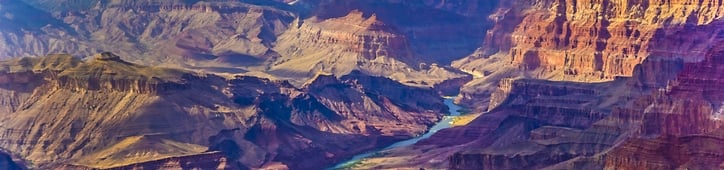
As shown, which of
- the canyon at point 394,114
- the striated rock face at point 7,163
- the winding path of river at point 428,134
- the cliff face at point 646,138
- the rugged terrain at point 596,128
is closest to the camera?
the cliff face at point 646,138

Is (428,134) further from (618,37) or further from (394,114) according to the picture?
(618,37)

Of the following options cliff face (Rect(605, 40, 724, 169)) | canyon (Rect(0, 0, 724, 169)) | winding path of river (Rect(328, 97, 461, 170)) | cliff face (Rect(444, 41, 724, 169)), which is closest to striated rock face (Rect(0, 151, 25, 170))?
canyon (Rect(0, 0, 724, 169))

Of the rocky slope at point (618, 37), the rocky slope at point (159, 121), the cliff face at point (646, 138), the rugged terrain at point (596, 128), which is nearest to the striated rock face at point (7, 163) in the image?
the rocky slope at point (159, 121)

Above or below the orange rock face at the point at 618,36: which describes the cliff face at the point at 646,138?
below

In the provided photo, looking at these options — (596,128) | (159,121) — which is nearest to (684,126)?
(596,128)

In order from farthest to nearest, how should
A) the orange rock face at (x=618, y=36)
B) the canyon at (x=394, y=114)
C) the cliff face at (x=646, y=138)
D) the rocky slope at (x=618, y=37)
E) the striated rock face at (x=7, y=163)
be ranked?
the orange rock face at (x=618, y=36), the rocky slope at (x=618, y=37), the striated rock face at (x=7, y=163), the canyon at (x=394, y=114), the cliff face at (x=646, y=138)

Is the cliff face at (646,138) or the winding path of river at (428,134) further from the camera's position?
the winding path of river at (428,134)

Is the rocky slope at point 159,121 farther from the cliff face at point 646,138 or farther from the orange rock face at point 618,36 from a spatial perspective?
the orange rock face at point 618,36

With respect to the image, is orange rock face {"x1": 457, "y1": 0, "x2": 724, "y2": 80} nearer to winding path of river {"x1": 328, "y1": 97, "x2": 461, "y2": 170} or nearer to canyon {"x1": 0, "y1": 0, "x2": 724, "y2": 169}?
canyon {"x1": 0, "y1": 0, "x2": 724, "y2": 169}

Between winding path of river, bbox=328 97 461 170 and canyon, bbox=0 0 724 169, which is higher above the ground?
canyon, bbox=0 0 724 169
